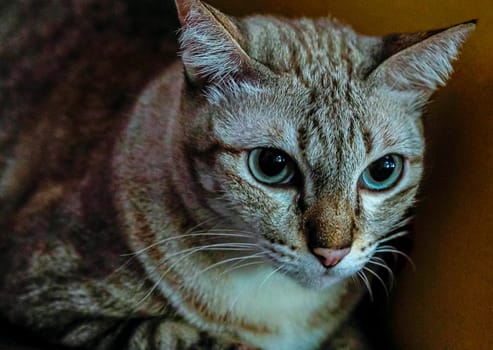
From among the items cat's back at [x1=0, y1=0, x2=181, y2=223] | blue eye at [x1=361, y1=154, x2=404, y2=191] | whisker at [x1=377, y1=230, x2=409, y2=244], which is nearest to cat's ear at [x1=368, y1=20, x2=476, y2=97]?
blue eye at [x1=361, y1=154, x2=404, y2=191]

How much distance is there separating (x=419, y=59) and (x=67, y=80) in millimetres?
680

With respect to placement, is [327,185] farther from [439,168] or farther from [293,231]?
[439,168]

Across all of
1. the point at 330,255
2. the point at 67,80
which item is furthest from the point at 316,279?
the point at 67,80

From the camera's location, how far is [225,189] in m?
0.96

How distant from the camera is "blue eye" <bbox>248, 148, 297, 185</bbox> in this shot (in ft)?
3.09

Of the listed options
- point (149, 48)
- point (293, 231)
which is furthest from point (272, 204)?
point (149, 48)

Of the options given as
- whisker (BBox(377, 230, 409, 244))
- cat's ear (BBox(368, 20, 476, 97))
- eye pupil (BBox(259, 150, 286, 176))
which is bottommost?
whisker (BBox(377, 230, 409, 244))

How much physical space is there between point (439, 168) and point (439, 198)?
5 centimetres

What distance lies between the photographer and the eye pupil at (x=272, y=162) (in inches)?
37.0

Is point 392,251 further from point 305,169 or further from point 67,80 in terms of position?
point 67,80

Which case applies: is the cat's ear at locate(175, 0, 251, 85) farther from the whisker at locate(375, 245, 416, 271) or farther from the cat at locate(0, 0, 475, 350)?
the whisker at locate(375, 245, 416, 271)

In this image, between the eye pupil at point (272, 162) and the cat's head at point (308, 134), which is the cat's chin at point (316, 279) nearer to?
the cat's head at point (308, 134)

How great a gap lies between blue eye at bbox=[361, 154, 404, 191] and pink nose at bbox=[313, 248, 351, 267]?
0.35 ft

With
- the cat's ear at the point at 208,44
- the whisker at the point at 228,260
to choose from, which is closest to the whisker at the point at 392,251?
the whisker at the point at 228,260
